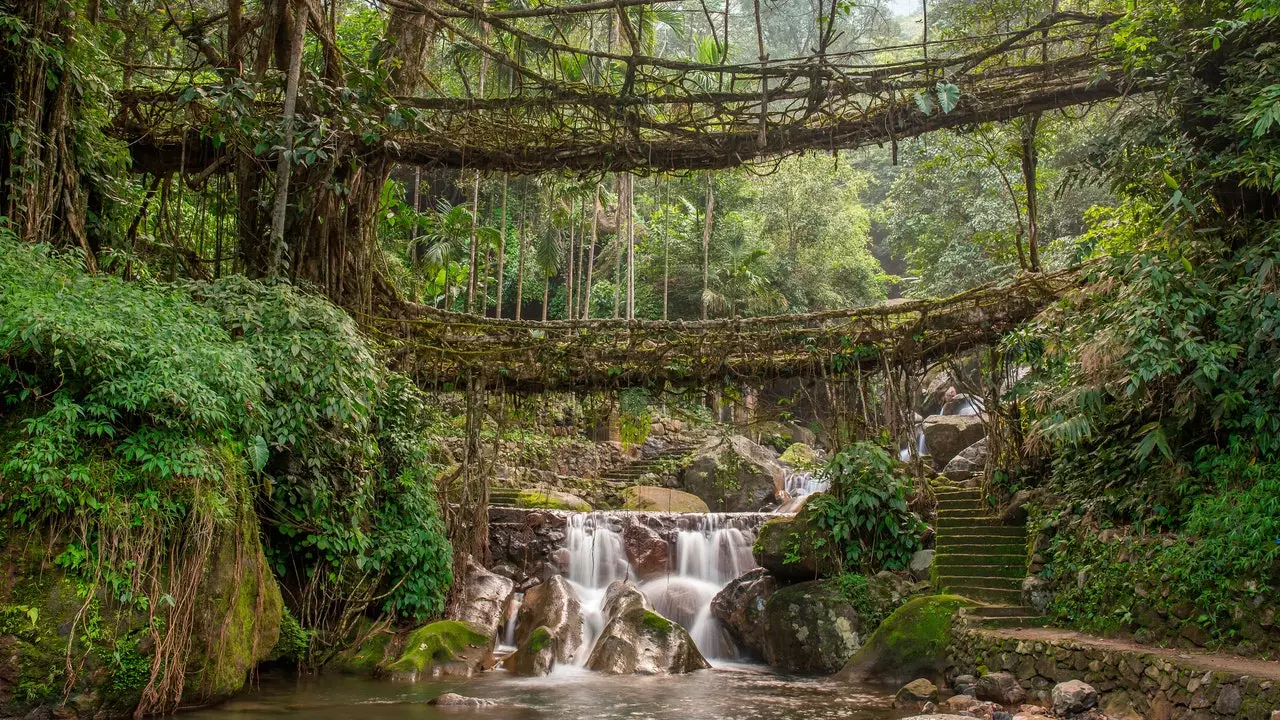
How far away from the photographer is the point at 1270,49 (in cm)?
764

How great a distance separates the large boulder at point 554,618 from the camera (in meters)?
10.6

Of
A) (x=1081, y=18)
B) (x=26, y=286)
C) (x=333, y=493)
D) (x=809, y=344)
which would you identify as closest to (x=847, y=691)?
(x=809, y=344)

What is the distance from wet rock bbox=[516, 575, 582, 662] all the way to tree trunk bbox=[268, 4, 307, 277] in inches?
207

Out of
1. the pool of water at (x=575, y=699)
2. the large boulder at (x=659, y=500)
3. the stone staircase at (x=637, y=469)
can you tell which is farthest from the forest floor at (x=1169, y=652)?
the stone staircase at (x=637, y=469)

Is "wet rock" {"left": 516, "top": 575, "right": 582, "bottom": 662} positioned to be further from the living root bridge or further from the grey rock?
the grey rock

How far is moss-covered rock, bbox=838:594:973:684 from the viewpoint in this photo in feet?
28.9

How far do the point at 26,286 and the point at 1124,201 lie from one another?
11.0 metres

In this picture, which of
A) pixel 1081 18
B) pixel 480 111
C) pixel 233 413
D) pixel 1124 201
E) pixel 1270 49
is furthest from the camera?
pixel 1124 201

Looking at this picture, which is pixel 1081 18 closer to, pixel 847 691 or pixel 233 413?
pixel 847 691

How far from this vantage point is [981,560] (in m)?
9.95

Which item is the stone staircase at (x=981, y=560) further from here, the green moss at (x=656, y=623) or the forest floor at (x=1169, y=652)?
the green moss at (x=656, y=623)

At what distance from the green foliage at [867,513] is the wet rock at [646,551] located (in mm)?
3359

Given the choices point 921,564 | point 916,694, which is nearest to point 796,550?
point 921,564

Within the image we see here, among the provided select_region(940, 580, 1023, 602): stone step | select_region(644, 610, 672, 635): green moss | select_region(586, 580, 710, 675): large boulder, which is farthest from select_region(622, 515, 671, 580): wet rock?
select_region(940, 580, 1023, 602): stone step
